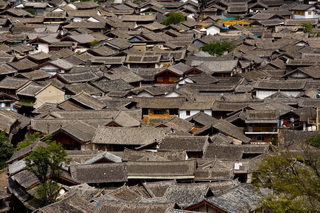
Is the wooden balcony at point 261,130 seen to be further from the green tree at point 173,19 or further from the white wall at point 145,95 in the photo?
the green tree at point 173,19

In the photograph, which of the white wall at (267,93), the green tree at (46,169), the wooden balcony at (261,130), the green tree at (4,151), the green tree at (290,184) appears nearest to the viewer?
the green tree at (290,184)

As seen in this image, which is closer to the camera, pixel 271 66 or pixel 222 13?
pixel 271 66

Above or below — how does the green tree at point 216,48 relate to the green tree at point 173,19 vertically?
below

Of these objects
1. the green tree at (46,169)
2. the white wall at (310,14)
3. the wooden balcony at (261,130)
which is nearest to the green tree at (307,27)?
the white wall at (310,14)

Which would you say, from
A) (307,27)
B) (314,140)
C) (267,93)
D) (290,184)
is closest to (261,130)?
(314,140)

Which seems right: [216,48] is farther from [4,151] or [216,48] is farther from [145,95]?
[4,151]

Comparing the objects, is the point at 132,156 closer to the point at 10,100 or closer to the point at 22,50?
the point at 10,100

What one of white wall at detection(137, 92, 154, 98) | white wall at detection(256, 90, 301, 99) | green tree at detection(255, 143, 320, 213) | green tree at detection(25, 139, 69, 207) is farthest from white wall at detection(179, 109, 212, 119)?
green tree at detection(255, 143, 320, 213)

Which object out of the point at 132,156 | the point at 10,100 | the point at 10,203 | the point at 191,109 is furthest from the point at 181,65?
the point at 10,203
